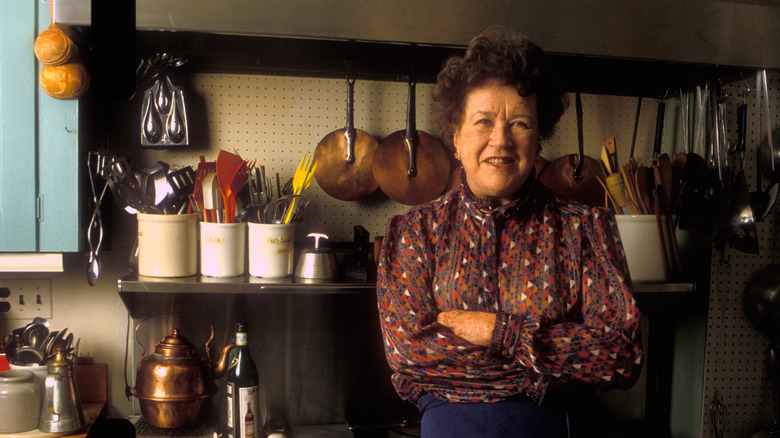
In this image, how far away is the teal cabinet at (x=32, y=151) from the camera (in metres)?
1.29

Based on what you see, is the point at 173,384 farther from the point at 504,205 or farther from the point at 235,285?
the point at 504,205

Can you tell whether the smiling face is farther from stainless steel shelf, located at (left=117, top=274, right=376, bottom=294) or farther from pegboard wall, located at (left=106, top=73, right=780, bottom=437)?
pegboard wall, located at (left=106, top=73, right=780, bottom=437)

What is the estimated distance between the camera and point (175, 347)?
56.2 inches

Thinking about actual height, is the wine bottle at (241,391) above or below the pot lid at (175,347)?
below

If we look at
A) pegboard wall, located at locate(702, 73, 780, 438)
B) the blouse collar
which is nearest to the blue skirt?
the blouse collar

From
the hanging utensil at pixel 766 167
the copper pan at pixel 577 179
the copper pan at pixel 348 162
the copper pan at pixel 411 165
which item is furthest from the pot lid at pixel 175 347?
the hanging utensil at pixel 766 167

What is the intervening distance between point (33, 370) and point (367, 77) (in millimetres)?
1150

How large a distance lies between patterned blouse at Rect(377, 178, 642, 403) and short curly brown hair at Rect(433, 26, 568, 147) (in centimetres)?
15

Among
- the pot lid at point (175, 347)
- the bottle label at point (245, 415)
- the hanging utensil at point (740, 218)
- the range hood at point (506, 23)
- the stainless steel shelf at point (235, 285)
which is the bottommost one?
the bottle label at point (245, 415)

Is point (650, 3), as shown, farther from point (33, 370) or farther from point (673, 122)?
point (33, 370)

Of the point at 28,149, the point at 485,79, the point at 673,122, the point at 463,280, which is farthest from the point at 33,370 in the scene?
the point at 673,122

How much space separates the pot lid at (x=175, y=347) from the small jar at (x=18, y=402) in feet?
0.96

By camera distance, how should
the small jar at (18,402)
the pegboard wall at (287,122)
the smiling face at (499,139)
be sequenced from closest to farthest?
the smiling face at (499,139), the small jar at (18,402), the pegboard wall at (287,122)

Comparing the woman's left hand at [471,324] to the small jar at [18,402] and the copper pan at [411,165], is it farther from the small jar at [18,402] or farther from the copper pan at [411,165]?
the small jar at [18,402]
